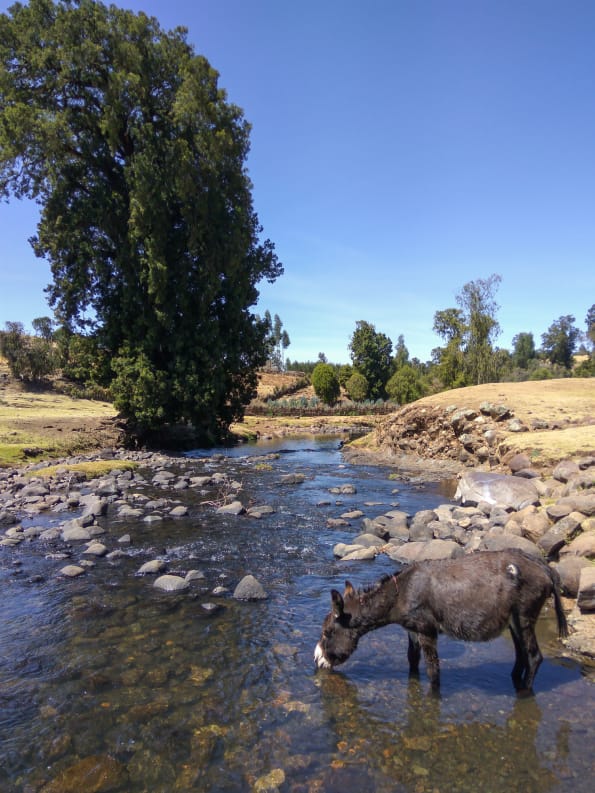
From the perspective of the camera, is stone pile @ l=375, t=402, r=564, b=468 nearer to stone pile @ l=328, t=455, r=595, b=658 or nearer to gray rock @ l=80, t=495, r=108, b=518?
stone pile @ l=328, t=455, r=595, b=658

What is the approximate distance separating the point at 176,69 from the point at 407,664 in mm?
40239

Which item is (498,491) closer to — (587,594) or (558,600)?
(587,594)

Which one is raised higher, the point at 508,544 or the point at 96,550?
the point at 508,544

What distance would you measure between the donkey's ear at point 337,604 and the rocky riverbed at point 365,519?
354 cm

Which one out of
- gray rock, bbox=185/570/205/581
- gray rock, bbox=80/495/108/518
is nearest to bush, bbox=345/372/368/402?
gray rock, bbox=80/495/108/518

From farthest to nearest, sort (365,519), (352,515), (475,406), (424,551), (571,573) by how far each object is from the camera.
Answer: (475,406), (352,515), (365,519), (424,551), (571,573)

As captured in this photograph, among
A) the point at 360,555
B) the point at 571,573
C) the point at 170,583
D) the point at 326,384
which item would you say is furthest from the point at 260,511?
the point at 326,384

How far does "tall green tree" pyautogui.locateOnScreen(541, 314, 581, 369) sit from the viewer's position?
14325 centimetres

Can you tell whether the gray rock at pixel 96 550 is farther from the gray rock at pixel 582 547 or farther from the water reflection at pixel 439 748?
the gray rock at pixel 582 547

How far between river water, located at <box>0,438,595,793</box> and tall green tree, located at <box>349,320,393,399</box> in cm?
9291

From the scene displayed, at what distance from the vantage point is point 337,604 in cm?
724

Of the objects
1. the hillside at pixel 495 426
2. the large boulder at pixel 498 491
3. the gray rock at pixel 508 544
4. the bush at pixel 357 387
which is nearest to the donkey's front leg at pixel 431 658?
the gray rock at pixel 508 544

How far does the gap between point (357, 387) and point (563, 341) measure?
82786 mm

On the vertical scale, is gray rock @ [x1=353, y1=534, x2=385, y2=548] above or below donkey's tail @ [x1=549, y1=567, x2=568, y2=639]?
below
